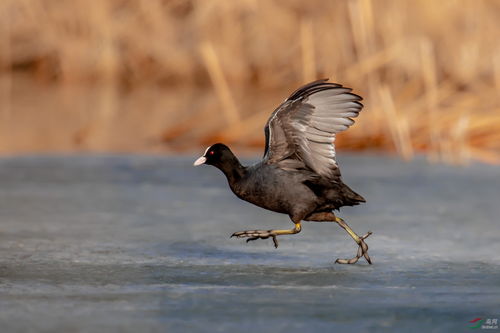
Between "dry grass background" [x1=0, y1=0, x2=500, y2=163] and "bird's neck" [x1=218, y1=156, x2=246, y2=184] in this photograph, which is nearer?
"bird's neck" [x1=218, y1=156, x2=246, y2=184]

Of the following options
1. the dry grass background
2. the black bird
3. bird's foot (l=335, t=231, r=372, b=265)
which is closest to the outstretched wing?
the black bird

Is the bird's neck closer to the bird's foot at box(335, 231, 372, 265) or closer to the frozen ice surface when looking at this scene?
the frozen ice surface

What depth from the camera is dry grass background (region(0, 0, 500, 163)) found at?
7.40 meters

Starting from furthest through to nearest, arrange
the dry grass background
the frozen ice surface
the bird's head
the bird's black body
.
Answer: the dry grass background → the bird's head → the bird's black body → the frozen ice surface

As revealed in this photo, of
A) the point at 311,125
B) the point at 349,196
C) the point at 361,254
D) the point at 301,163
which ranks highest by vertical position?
the point at 311,125

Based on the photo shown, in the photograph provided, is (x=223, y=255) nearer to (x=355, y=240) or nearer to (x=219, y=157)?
(x=219, y=157)

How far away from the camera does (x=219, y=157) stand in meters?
3.98

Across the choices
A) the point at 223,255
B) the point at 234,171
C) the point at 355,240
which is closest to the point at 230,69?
the point at 223,255

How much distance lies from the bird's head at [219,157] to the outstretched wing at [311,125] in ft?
0.46

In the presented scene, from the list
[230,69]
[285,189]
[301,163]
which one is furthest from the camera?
[230,69]

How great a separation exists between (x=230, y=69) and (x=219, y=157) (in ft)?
20.2

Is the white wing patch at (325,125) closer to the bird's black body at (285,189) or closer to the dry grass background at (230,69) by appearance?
the bird's black body at (285,189)

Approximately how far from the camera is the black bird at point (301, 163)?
151 inches

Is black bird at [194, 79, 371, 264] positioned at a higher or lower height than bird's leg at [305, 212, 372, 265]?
higher
